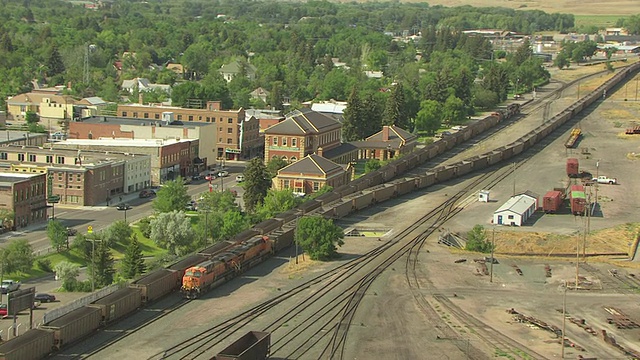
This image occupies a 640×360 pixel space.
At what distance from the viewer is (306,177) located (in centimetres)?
8194

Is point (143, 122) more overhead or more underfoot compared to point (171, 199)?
more overhead

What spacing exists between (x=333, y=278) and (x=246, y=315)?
322 inches

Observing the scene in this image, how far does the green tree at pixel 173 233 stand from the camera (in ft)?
210

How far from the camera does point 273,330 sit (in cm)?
4291

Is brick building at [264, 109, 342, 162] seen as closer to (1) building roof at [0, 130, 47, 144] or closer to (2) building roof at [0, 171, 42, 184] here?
(1) building roof at [0, 130, 47, 144]

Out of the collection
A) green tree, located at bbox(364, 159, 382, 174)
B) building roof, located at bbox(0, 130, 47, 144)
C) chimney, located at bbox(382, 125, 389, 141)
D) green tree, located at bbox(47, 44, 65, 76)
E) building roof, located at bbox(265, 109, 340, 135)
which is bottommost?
green tree, located at bbox(364, 159, 382, 174)

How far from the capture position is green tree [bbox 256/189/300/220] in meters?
69.7

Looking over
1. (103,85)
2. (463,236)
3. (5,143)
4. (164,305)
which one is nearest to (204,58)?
(103,85)

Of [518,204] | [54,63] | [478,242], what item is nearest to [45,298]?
[478,242]

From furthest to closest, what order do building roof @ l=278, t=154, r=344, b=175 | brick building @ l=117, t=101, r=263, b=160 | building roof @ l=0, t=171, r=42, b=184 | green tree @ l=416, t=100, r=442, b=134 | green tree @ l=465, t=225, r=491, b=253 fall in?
green tree @ l=416, t=100, r=442, b=134, brick building @ l=117, t=101, r=263, b=160, building roof @ l=278, t=154, r=344, b=175, building roof @ l=0, t=171, r=42, b=184, green tree @ l=465, t=225, r=491, b=253

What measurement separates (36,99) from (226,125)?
95.8 feet

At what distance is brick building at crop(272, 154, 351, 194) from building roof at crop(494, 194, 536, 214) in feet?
52.2

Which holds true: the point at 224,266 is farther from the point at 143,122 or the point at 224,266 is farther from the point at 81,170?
the point at 143,122

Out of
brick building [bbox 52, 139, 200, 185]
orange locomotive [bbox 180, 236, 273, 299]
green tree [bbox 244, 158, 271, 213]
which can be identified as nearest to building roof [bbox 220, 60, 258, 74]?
brick building [bbox 52, 139, 200, 185]
